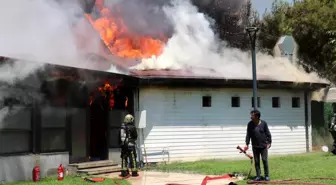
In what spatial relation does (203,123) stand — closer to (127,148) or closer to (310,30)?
(127,148)

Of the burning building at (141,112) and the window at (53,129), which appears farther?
the window at (53,129)

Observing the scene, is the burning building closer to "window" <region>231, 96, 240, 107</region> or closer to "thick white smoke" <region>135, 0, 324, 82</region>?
"window" <region>231, 96, 240, 107</region>

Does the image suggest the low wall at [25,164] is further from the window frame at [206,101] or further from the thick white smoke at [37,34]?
the window frame at [206,101]

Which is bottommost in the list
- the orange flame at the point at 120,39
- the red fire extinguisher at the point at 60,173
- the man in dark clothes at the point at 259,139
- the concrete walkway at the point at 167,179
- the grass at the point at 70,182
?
the concrete walkway at the point at 167,179

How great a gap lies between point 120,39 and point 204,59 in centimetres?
517

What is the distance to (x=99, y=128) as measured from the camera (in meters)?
14.3

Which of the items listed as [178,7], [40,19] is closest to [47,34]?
[40,19]

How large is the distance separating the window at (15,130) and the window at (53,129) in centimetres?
44

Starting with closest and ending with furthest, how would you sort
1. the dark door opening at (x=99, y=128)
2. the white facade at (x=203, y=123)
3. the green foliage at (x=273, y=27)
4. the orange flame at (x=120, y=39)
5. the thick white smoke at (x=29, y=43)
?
the thick white smoke at (x=29, y=43), the dark door opening at (x=99, y=128), the white facade at (x=203, y=123), the orange flame at (x=120, y=39), the green foliage at (x=273, y=27)

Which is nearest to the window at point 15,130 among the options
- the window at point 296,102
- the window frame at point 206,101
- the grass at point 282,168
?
the grass at point 282,168

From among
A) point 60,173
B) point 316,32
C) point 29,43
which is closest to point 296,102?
point 316,32

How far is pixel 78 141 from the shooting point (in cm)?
1307

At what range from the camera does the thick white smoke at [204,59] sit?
1706 centimetres

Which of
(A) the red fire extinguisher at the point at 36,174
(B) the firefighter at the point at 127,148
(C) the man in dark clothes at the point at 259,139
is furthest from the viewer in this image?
(B) the firefighter at the point at 127,148
